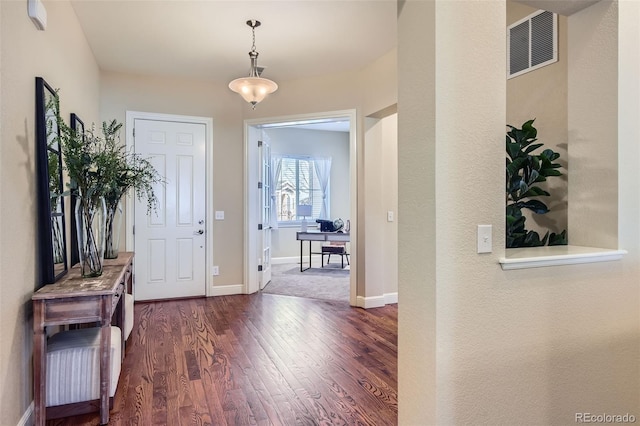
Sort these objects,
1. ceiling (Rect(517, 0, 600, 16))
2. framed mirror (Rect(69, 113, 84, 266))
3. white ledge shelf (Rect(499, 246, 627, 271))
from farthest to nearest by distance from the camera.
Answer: framed mirror (Rect(69, 113, 84, 266)), ceiling (Rect(517, 0, 600, 16)), white ledge shelf (Rect(499, 246, 627, 271))

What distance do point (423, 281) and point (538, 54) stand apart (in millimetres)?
1899

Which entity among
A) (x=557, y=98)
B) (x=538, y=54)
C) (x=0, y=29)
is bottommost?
(x=557, y=98)

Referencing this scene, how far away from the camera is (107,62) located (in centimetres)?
422

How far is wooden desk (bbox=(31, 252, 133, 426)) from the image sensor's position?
193 cm

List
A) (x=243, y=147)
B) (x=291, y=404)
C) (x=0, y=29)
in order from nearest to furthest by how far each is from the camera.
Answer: (x=0, y=29) → (x=291, y=404) → (x=243, y=147)

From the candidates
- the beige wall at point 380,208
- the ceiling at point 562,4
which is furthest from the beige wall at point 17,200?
the beige wall at point 380,208

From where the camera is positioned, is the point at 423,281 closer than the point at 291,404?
Yes

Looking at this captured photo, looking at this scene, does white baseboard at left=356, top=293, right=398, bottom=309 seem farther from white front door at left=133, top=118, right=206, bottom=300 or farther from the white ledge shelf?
the white ledge shelf

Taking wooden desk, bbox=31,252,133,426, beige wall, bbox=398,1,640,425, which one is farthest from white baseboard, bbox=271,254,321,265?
beige wall, bbox=398,1,640,425

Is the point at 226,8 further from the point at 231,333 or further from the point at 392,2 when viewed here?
the point at 231,333

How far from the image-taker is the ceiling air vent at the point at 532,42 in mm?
2354

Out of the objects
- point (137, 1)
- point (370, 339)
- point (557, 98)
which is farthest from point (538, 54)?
point (137, 1)

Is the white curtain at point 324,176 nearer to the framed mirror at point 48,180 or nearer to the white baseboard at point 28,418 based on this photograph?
the framed mirror at point 48,180

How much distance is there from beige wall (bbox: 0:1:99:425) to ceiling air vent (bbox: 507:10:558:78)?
117 inches
